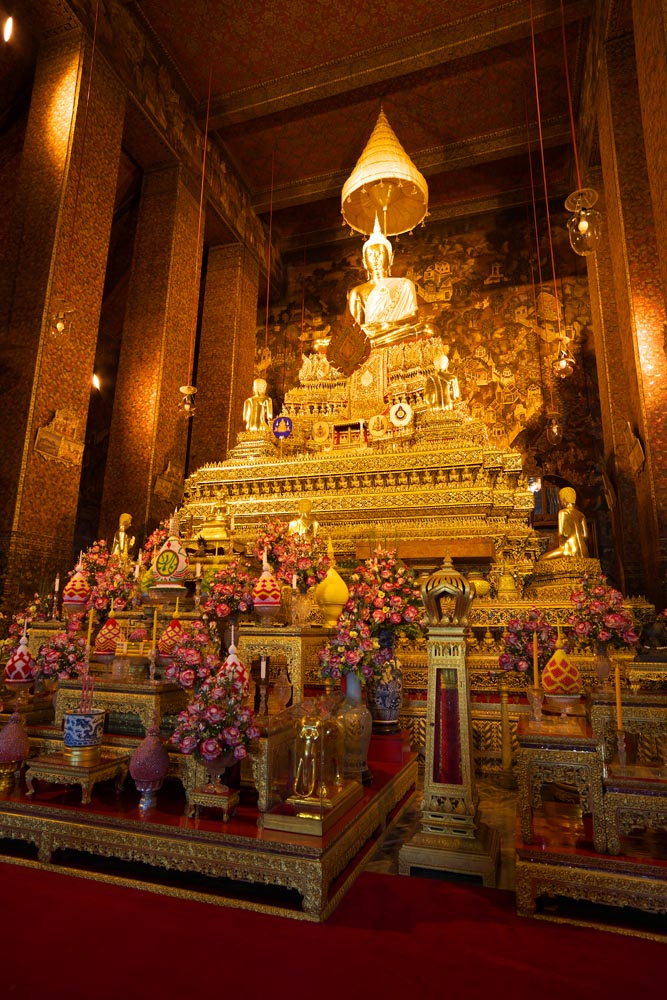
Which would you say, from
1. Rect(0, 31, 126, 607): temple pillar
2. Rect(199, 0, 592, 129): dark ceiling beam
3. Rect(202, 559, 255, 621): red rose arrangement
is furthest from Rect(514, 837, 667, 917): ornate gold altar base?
Rect(199, 0, 592, 129): dark ceiling beam

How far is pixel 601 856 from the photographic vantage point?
207cm

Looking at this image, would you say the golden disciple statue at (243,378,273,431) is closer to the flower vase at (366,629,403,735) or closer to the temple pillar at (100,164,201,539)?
the temple pillar at (100,164,201,539)

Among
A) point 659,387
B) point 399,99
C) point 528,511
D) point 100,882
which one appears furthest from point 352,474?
point 399,99

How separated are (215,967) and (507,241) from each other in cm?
1279

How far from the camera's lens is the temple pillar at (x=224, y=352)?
11.0 m

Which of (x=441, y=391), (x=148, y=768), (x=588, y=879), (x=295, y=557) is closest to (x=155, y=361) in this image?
(x=441, y=391)

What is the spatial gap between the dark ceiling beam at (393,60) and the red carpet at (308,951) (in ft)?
35.2

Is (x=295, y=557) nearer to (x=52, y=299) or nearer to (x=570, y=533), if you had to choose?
(x=570, y=533)

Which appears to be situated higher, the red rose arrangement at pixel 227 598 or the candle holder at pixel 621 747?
the red rose arrangement at pixel 227 598

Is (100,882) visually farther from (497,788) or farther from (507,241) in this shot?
(507,241)

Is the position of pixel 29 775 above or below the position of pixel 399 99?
below

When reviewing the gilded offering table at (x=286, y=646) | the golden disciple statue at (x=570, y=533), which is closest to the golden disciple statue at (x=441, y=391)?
the golden disciple statue at (x=570, y=533)

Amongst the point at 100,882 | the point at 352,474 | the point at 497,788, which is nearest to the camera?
the point at 100,882

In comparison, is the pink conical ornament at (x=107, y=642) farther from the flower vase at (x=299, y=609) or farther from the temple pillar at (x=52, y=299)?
the temple pillar at (x=52, y=299)
